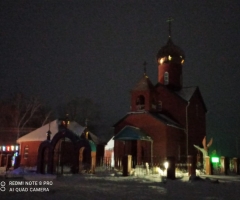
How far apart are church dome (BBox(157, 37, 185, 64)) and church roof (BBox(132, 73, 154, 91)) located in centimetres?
568

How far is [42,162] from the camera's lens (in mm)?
19328

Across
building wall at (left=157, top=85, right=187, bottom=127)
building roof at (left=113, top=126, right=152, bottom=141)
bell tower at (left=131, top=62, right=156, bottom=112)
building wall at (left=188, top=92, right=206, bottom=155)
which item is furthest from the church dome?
building roof at (left=113, top=126, right=152, bottom=141)

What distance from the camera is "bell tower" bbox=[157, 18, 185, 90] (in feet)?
114

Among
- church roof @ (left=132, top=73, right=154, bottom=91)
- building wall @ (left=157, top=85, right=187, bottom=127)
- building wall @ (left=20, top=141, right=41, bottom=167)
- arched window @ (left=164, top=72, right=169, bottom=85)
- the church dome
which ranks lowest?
building wall @ (left=20, top=141, right=41, bottom=167)

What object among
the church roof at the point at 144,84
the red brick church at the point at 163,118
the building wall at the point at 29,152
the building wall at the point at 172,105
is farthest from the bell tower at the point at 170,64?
the building wall at the point at 29,152

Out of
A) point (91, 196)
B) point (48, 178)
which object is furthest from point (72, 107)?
point (91, 196)

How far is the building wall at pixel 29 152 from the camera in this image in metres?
28.6

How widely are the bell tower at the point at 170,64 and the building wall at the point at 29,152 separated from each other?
53.3ft

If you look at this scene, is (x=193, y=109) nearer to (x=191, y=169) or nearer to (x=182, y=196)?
(x=191, y=169)

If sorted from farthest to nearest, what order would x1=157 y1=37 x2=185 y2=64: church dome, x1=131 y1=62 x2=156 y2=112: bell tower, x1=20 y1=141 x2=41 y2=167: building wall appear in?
x1=157 y1=37 x2=185 y2=64: church dome < x1=131 y1=62 x2=156 y2=112: bell tower < x1=20 y1=141 x2=41 y2=167: building wall

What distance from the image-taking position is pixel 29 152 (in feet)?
96.8

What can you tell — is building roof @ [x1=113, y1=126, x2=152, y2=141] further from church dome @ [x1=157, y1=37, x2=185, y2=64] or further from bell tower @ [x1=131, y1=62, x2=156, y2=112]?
church dome @ [x1=157, y1=37, x2=185, y2=64]

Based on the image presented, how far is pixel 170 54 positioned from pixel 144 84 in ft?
22.8

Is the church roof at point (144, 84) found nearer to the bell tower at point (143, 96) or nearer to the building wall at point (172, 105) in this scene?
the bell tower at point (143, 96)
